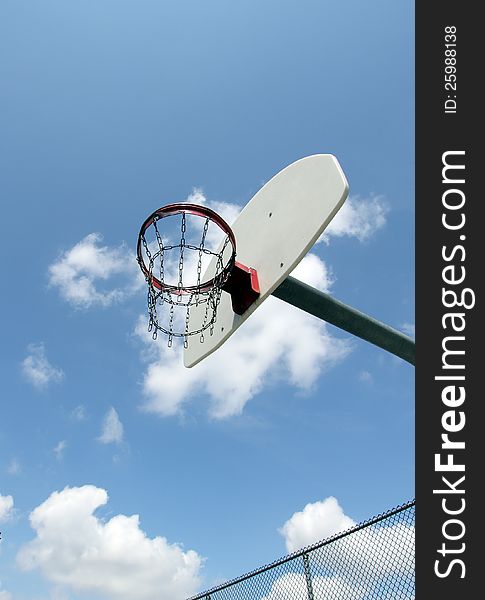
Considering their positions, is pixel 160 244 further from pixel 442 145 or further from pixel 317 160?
pixel 442 145

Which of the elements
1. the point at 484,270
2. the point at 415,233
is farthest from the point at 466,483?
the point at 415,233

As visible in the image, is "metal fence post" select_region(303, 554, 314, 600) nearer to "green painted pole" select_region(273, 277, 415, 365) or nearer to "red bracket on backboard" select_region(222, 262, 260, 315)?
"green painted pole" select_region(273, 277, 415, 365)

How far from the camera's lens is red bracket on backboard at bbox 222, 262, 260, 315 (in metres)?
5.11

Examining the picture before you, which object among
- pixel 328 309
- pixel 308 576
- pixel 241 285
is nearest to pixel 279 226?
pixel 241 285

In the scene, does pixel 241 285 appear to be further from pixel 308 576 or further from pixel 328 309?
pixel 308 576

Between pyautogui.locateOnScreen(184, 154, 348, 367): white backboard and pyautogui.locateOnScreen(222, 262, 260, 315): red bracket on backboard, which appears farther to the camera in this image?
pyautogui.locateOnScreen(222, 262, 260, 315): red bracket on backboard

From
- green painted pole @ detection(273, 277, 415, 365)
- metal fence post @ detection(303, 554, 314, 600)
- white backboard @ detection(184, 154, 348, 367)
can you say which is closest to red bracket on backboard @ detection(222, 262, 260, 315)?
white backboard @ detection(184, 154, 348, 367)

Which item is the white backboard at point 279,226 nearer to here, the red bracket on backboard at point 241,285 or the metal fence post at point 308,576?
the red bracket on backboard at point 241,285

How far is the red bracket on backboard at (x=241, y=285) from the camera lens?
5.11 metres

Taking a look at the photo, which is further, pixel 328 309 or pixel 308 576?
pixel 308 576

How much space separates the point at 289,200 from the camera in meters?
5.27

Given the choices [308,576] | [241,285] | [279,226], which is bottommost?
[308,576]

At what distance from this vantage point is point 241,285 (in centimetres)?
→ 520

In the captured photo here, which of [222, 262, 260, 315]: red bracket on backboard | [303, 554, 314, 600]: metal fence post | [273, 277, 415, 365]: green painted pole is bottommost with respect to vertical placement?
[303, 554, 314, 600]: metal fence post
